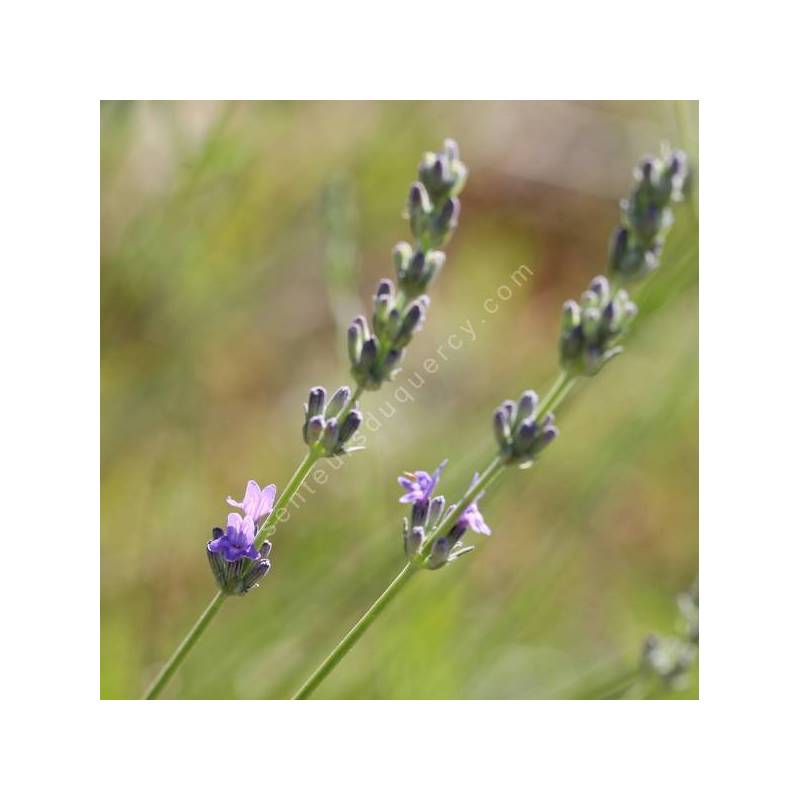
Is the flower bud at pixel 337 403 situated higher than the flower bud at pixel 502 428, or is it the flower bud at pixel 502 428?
the flower bud at pixel 337 403

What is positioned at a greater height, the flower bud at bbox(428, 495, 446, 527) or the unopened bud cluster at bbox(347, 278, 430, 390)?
the unopened bud cluster at bbox(347, 278, 430, 390)

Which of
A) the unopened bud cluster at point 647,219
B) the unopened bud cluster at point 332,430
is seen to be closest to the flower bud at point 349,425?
the unopened bud cluster at point 332,430

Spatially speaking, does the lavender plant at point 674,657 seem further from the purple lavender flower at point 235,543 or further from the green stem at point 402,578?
the purple lavender flower at point 235,543

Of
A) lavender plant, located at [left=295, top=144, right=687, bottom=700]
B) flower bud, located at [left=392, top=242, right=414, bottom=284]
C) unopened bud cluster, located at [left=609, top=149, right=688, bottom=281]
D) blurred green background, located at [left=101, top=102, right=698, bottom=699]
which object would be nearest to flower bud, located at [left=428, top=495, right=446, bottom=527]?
lavender plant, located at [left=295, top=144, right=687, bottom=700]

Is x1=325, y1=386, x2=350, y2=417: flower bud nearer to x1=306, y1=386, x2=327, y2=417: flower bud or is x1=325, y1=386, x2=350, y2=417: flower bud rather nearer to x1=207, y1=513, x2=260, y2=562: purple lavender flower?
x1=306, y1=386, x2=327, y2=417: flower bud

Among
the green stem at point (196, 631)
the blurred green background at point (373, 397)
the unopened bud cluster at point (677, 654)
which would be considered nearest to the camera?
the green stem at point (196, 631)

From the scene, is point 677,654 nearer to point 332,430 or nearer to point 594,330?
point 594,330
